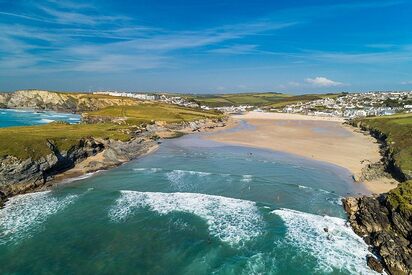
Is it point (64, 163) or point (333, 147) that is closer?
point (64, 163)

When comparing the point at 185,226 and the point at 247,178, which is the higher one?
the point at 185,226

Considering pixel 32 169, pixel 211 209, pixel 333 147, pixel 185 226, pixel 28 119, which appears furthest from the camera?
pixel 28 119

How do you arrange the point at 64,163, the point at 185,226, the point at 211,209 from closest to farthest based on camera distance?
the point at 185,226 → the point at 211,209 → the point at 64,163

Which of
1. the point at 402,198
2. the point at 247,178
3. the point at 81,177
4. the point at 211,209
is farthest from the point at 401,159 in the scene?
the point at 81,177

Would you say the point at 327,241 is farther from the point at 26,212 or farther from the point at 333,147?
the point at 333,147

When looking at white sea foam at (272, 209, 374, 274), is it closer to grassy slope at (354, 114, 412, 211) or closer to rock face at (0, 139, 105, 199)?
grassy slope at (354, 114, 412, 211)

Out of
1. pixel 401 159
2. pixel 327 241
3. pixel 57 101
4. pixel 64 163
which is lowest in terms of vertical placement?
pixel 57 101

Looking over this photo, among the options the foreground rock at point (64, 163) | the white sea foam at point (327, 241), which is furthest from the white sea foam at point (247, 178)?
the foreground rock at point (64, 163)

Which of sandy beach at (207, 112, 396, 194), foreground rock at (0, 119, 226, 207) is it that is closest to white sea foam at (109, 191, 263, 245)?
foreground rock at (0, 119, 226, 207)
